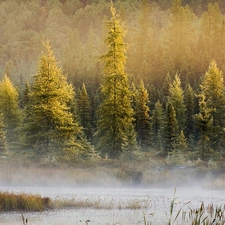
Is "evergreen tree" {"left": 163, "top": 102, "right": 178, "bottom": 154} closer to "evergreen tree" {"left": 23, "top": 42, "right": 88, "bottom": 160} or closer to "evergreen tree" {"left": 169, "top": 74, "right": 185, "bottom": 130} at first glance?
"evergreen tree" {"left": 169, "top": 74, "right": 185, "bottom": 130}

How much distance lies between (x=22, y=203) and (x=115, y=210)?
3022 millimetres

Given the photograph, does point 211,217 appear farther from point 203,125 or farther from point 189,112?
point 189,112

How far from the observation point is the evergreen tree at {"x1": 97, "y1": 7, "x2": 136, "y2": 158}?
35781 mm

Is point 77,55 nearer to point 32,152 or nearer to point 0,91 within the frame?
point 0,91

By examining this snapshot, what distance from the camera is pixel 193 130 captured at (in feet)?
197

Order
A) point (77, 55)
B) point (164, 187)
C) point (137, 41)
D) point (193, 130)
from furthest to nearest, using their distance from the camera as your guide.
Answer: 1. point (77, 55)
2. point (137, 41)
3. point (193, 130)
4. point (164, 187)

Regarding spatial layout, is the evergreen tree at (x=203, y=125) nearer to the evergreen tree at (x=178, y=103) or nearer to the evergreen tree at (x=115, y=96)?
the evergreen tree at (x=115, y=96)

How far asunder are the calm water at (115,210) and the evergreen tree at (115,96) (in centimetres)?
1617

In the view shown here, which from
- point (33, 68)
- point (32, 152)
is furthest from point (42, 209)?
point (33, 68)

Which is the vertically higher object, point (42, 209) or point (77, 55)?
point (77, 55)

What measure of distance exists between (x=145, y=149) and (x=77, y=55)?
99678 mm

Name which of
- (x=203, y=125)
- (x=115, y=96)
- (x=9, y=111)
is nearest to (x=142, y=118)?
(x=203, y=125)

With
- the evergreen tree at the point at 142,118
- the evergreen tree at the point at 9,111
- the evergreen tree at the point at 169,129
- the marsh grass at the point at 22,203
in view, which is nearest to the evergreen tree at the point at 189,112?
the evergreen tree at the point at 142,118

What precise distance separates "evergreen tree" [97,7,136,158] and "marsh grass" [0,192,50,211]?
67.1 ft
